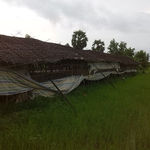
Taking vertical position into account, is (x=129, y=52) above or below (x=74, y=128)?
above

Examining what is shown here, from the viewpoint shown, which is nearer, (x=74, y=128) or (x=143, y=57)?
(x=74, y=128)

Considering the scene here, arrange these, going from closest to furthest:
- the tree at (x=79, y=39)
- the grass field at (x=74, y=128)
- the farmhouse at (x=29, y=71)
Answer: the grass field at (x=74, y=128)
the farmhouse at (x=29, y=71)
the tree at (x=79, y=39)

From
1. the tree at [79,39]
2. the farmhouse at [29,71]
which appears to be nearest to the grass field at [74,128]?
the farmhouse at [29,71]

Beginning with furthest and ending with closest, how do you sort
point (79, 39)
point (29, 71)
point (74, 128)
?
point (79, 39) < point (29, 71) < point (74, 128)

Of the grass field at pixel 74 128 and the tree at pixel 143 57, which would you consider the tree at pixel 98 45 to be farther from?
the grass field at pixel 74 128

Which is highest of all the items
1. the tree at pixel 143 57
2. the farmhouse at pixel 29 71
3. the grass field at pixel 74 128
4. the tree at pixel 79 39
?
the tree at pixel 79 39

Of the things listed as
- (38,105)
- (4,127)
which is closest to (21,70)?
(38,105)

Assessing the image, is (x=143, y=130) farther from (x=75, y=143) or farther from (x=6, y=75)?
(x=6, y=75)

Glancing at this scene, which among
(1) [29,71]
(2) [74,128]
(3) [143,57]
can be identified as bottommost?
(2) [74,128]

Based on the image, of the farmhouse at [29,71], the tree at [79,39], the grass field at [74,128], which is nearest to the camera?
the grass field at [74,128]

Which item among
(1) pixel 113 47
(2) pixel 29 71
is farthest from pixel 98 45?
(2) pixel 29 71

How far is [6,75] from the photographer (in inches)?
181

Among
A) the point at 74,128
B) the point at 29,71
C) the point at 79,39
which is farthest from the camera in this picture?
the point at 79,39

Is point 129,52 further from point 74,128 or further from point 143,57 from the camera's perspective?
point 74,128
